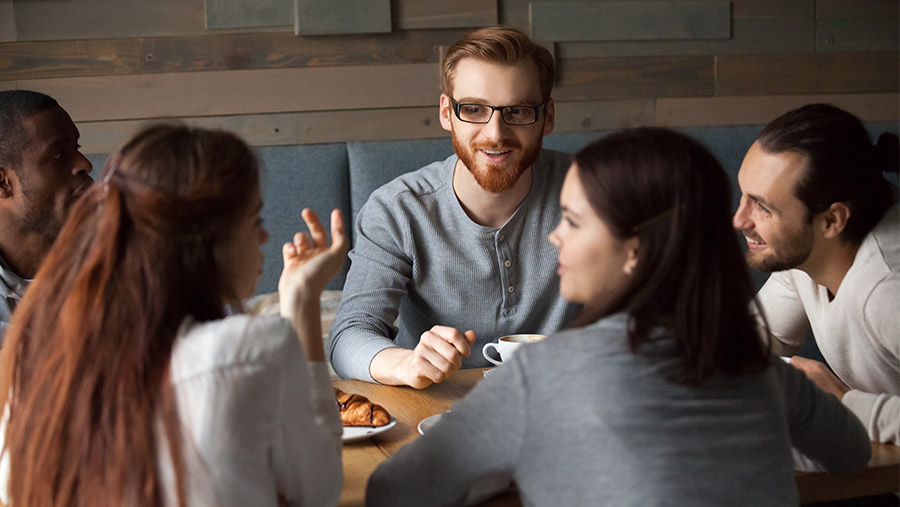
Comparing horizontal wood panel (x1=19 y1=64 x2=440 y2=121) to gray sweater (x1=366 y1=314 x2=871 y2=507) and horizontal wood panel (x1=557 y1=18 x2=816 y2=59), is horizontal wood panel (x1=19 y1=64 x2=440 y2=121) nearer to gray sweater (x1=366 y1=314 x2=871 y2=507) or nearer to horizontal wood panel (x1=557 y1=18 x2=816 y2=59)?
horizontal wood panel (x1=557 y1=18 x2=816 y2=59)

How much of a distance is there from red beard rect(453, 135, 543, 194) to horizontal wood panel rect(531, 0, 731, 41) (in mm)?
1006

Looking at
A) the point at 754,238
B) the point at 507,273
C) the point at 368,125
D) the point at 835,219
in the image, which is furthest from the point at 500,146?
the point at 368,125

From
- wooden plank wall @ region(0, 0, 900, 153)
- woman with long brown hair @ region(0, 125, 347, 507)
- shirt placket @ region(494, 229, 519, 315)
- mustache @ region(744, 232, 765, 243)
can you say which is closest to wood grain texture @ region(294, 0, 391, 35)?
wooden plank wall @ region(0, 0, 900, 153)

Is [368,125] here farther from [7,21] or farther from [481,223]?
[7,21]

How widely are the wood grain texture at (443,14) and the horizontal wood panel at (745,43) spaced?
0.38 meters

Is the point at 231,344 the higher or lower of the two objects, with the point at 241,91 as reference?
lower

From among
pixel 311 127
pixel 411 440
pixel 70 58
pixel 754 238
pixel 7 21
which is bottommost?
pixel 411 440

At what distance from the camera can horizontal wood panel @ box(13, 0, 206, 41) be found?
2602 millimetres

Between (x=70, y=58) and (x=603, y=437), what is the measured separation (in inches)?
91.3

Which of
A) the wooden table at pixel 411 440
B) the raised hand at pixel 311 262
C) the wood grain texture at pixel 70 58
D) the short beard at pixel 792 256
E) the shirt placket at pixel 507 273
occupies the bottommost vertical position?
the wooden table at pixel 411 440

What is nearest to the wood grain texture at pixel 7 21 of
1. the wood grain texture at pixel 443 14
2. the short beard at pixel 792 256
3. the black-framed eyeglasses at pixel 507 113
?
the wood grain texture at pixel 443 14

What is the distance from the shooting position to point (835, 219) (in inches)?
64.2

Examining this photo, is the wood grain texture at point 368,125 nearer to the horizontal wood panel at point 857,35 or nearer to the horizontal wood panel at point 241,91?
the horizontal wood panel at point 241,91

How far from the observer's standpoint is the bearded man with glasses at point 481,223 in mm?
1996
